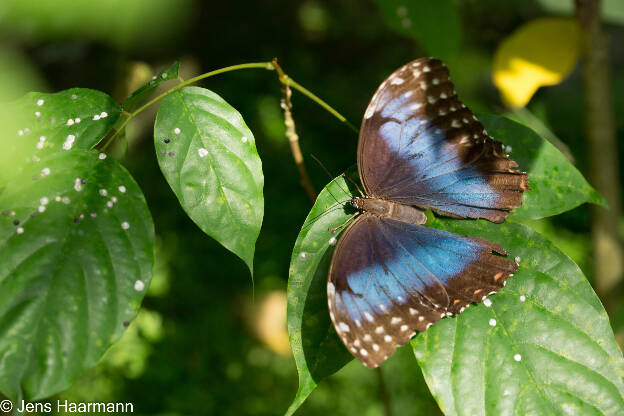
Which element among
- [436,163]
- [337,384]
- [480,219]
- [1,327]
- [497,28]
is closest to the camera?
[1,327]

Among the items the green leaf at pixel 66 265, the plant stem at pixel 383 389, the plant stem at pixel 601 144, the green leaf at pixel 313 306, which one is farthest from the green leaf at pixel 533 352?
the plant stem at pixel 601 144

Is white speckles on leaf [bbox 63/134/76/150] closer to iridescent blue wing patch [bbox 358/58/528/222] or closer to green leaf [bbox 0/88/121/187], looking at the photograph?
green leaf [bbox 0/88/121/187]

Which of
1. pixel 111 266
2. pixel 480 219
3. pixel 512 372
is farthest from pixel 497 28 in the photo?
pixel 111 266

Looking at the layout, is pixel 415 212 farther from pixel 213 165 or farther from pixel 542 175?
pixel 213 165

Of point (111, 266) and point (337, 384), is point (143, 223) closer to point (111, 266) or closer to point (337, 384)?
point (111, 266)

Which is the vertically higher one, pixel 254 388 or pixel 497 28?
pixel 497 28

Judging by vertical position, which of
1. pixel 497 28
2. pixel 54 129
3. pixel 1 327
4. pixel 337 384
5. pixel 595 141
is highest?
pixel 54 129
